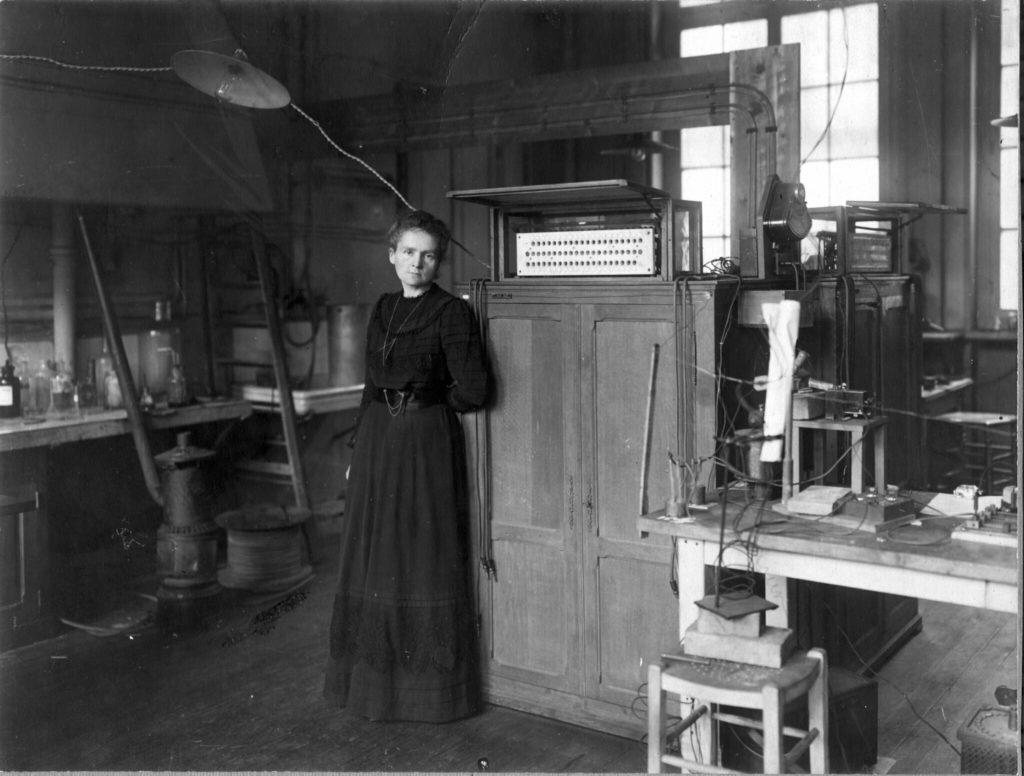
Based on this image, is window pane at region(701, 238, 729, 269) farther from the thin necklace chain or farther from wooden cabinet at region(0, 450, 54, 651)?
wooden cabinet at region(0, 450, 54, 651)

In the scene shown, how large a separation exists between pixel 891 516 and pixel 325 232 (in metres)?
5.72

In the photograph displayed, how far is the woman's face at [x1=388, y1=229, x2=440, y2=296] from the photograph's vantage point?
415 centimetres

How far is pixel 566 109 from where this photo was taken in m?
6.59

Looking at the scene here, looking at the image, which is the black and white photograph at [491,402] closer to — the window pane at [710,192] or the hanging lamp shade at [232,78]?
the hanging lamp shade at [232,78]

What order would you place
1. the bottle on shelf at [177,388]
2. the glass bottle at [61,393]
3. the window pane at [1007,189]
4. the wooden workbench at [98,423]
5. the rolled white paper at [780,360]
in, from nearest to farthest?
the rolled white paper at [780,360] < the wooden workbench at [98,423] < the glass bottle at [61,393] < the bottle on shelf at [177,388] < the window pane at [1007,189]

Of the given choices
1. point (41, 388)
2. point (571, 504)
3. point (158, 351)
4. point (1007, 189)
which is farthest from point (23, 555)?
point (1007, 189)

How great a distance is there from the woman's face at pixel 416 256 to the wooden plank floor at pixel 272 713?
1874 mm

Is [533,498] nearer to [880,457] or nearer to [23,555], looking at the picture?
[880,457]

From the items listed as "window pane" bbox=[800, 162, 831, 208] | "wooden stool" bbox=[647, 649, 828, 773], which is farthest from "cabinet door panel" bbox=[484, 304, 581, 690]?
"window pane" bbox=[800, 162, 831, 208]

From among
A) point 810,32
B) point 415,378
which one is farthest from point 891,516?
point 810,32

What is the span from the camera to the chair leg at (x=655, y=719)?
9.99ft

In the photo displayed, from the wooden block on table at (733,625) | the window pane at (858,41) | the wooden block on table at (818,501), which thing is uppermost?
the window pane at (858,41)

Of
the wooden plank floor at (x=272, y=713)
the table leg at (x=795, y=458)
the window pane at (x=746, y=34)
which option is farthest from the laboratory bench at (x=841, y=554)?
the window pane at (x=746, y=34)

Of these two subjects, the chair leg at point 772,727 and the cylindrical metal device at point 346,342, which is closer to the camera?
Answer: the chair leg at point 772,727
